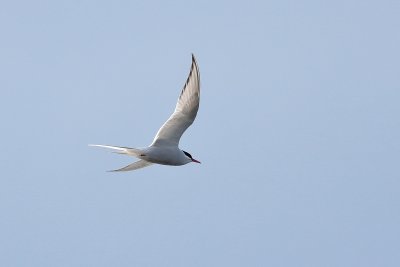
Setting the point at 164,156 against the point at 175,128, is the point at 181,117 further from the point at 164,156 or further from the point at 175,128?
the point at 164,156

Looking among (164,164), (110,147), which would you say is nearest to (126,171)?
(164,164)

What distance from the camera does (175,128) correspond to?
21125mm

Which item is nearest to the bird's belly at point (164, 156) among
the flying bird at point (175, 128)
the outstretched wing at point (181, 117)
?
the flying bird at point (175, 128)

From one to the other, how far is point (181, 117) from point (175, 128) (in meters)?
0.27

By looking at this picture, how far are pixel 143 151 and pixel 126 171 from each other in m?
2.34

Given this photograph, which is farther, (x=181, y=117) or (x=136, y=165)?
(x=136, y=165)

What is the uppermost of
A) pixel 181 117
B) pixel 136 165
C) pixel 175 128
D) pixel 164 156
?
pixel 181 117

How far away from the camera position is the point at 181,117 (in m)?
21.1

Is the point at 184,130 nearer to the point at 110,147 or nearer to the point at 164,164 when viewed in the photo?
the point at 164,164

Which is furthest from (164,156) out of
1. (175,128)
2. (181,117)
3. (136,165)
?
(136,165)

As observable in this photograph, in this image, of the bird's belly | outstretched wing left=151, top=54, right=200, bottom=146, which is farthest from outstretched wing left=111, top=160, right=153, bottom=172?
outstretched wing left=151, top=54, right=200, bottom=146

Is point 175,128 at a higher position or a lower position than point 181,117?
lower

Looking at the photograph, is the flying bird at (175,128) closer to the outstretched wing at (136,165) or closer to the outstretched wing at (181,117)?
the outstretched wing at (181,117)

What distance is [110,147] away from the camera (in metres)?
19.2
